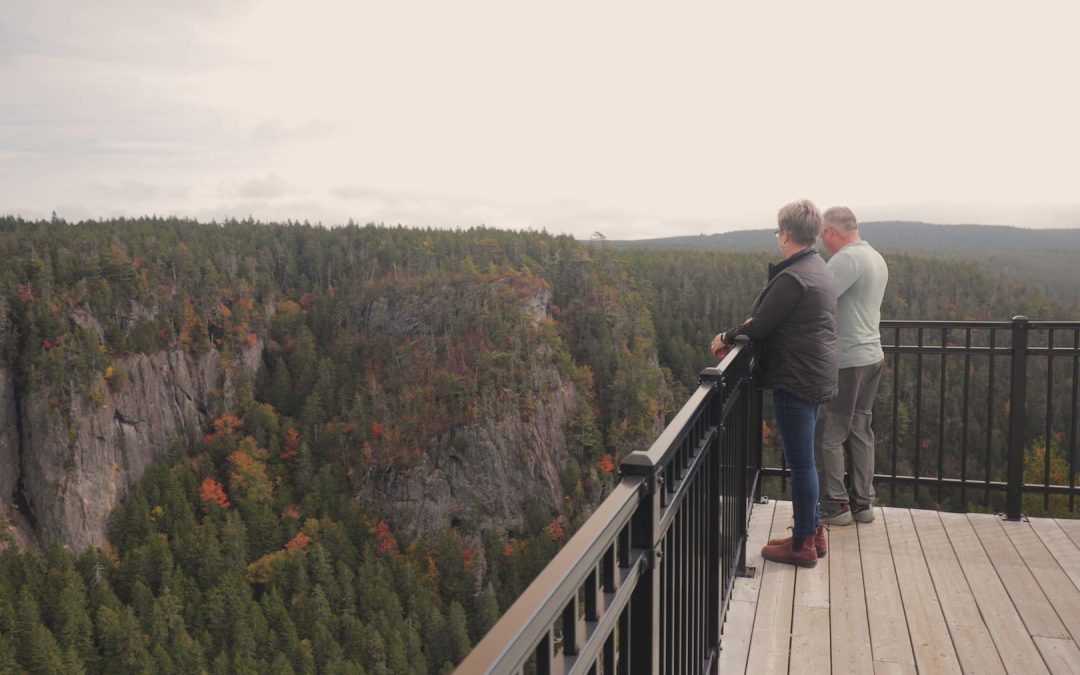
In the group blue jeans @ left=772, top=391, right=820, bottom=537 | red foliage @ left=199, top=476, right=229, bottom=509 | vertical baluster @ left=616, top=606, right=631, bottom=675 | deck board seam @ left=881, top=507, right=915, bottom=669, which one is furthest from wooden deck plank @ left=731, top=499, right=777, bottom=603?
red foliage @ left=199, top=476, right=229, bottom=509

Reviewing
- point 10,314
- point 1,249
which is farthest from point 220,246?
point 10,314

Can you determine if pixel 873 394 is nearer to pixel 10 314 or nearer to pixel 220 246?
pixel 10 314

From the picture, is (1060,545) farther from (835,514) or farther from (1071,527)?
(835,514)

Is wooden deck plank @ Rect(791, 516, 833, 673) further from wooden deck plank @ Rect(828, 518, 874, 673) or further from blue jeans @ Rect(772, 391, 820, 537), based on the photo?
blue jeans @ Rect(772, 391, 820, 537)

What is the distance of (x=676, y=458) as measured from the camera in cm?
224

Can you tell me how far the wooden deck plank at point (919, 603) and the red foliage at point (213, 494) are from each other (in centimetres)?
8177

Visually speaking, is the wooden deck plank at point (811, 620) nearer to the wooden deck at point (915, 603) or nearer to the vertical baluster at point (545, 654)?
the wooden deck at point (915, 603)

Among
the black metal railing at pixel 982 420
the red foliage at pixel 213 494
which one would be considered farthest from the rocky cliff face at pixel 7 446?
the black metal railing at pixel 982 420

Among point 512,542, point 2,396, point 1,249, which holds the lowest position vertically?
point 512,542

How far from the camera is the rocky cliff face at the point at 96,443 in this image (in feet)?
238

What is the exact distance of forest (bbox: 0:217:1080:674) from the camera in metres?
61.3

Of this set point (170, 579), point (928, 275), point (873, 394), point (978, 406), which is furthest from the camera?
point (928, 275)

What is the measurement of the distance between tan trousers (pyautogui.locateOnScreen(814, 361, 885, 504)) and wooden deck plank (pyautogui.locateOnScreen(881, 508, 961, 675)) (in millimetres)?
297

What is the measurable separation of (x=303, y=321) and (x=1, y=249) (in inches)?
1310
